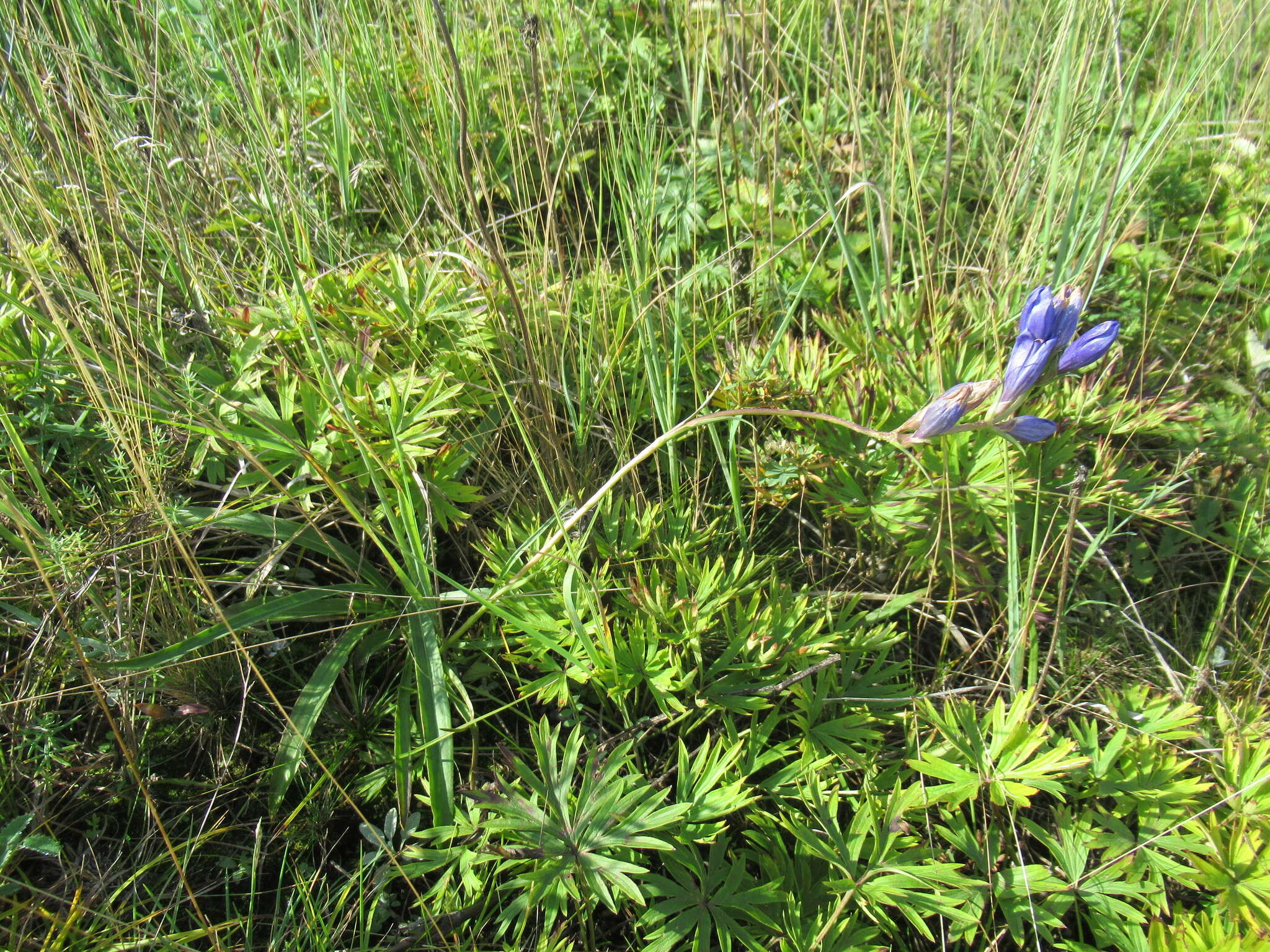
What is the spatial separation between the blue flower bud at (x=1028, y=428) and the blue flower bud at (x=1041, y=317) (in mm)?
145

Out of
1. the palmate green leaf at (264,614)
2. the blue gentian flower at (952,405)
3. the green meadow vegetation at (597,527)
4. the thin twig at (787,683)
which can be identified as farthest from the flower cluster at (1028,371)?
the palmate green leaf at (264,614)

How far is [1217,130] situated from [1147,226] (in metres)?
0.75

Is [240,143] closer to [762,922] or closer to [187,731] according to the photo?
[187,731]

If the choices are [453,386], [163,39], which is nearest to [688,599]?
[453,386]

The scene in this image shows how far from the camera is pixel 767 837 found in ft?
4.55

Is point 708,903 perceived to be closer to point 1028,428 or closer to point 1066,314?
point 1028,428

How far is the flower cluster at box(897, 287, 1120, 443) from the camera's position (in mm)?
1246

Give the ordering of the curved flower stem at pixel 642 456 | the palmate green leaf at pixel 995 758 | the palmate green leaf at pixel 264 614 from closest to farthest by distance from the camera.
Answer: the curved flower stem at pixel 642 456, the palmate green leaf at pixel 995 758, the palmate green leaf at pixel 264 614

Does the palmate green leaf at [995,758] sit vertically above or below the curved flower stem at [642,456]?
below

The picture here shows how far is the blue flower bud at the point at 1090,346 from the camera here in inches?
52.8

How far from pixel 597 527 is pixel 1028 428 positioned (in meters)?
0.89

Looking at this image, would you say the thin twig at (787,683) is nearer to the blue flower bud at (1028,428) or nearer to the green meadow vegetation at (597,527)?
the green meadow vegetation at (597,527)

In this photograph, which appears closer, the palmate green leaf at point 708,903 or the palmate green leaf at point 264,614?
the palmate green leaf at point 708,903

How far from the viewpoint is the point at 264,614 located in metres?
1.55
